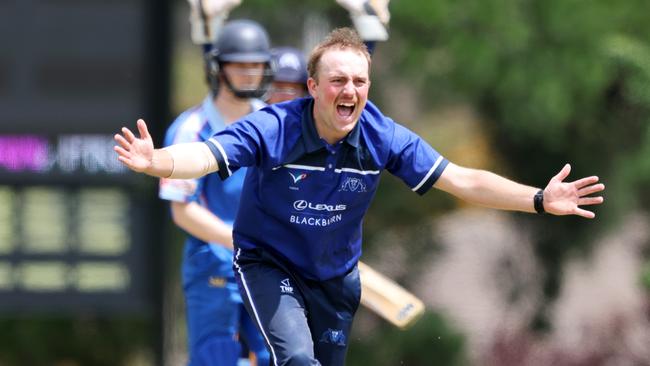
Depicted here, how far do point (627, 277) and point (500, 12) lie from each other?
2555 millimetres

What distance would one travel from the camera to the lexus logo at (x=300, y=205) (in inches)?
212

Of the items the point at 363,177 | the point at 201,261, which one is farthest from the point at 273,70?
the point at 363,177

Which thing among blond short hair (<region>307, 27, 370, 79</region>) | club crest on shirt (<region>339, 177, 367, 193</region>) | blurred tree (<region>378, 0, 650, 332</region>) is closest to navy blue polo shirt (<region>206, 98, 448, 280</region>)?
club crest on shirt (<region>339, 177, 367, 193</region>)

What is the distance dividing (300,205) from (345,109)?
35 cm

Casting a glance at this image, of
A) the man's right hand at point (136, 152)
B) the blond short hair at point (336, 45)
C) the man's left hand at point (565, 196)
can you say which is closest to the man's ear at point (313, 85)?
the blond short hair at point (336, 45)

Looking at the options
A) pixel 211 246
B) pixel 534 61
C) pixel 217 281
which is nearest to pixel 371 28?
pixel 211 246

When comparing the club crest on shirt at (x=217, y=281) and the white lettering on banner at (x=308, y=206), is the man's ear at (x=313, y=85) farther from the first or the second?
the club crest on shirt at (x=217, y=281)

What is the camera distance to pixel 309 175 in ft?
A: 17.6

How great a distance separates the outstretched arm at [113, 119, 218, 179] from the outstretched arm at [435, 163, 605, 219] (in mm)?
889

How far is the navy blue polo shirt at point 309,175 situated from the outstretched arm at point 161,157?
8cm

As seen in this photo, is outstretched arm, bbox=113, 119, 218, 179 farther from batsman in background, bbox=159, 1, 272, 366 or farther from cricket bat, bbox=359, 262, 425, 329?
cricket bat, bbox=359, 262, 425, 329

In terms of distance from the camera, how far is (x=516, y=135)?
1055cm

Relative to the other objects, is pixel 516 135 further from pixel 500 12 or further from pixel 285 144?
pixel 285 144

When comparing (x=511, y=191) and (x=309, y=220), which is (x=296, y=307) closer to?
(x=309, y=220)
